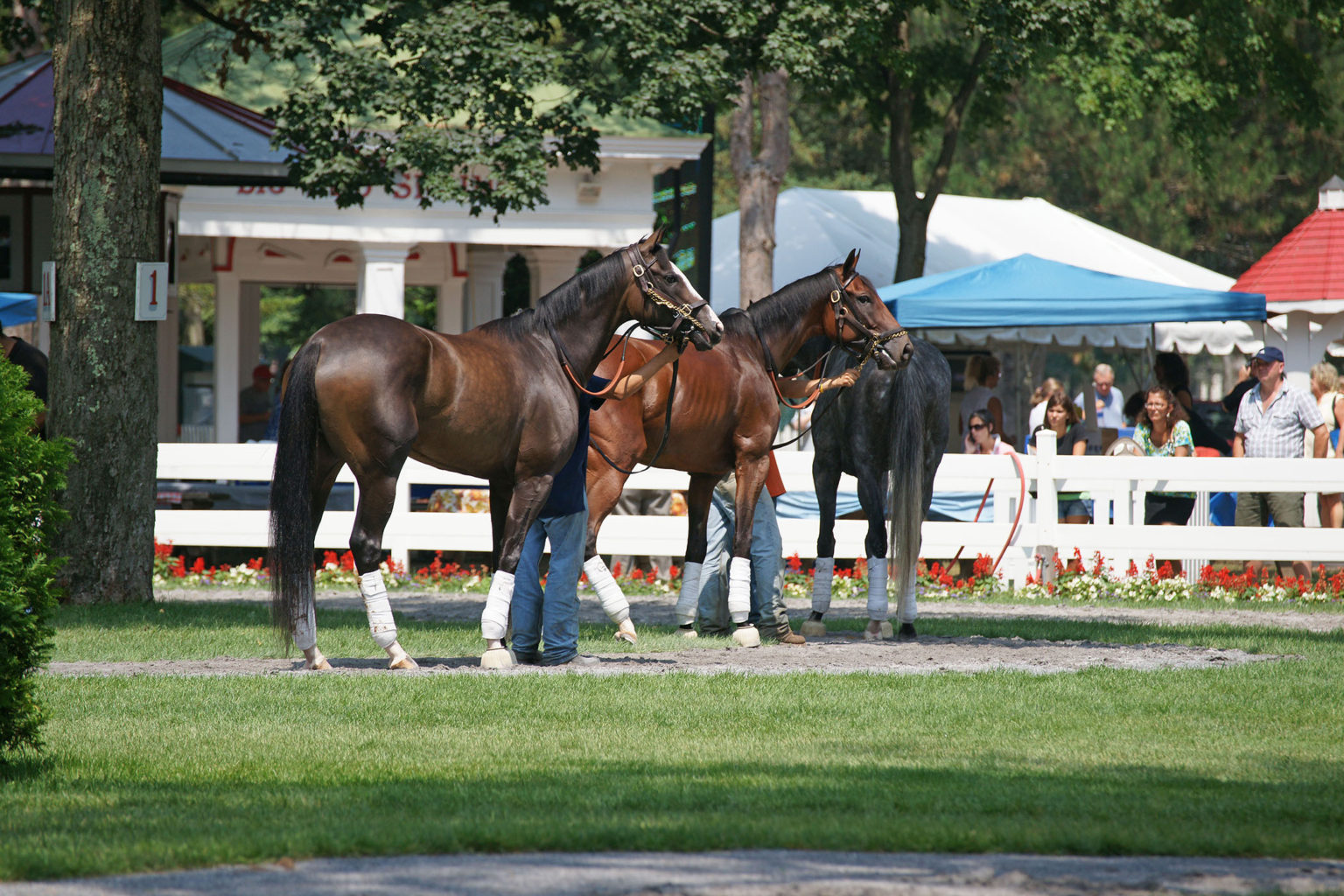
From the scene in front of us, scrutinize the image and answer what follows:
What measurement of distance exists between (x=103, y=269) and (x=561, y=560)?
503cm

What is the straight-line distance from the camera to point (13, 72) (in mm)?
15211

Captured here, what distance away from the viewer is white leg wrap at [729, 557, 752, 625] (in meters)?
9.63

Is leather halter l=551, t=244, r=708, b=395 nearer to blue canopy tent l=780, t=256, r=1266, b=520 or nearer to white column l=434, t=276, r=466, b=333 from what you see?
blue canopy tent l=780, t=256, r=1266, b=520

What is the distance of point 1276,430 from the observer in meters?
14.5

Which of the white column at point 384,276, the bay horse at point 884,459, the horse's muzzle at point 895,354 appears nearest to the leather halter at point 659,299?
the horse's muzzle at point 895,354

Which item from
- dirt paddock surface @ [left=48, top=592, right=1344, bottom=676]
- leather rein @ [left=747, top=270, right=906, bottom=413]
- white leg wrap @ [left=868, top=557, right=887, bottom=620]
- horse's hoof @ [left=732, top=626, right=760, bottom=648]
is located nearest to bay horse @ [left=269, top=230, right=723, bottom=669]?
dirt paddock surface @ [left=48, top=592, right=1344, bottom=676]

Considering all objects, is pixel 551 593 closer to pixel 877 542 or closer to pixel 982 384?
pixel 877 542

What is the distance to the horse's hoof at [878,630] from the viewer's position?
10305 mm

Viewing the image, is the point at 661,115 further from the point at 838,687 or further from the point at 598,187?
the point at 598,187

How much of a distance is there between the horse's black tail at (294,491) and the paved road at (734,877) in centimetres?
323

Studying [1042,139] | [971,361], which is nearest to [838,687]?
[971,361]

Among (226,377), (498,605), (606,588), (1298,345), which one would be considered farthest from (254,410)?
(498,605)

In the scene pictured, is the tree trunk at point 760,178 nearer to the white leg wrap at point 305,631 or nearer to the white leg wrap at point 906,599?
the white leg wrap at point 906,599

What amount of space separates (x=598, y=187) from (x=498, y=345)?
509 inches
